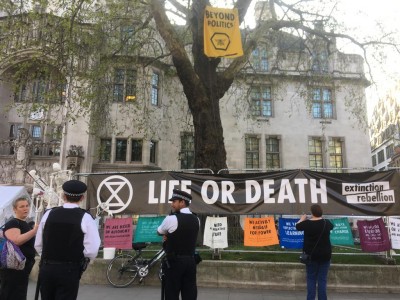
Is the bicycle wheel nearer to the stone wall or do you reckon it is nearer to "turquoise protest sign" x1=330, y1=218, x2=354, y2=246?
the stone wall

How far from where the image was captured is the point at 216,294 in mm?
8242

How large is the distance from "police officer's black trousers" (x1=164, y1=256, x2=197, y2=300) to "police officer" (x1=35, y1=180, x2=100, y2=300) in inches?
60.3

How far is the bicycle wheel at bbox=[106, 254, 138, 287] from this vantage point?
8.98 meters

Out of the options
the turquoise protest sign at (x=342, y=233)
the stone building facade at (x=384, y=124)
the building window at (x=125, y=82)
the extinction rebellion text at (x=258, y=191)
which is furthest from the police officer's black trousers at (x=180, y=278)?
the stone building facade at (x=384, y=124)

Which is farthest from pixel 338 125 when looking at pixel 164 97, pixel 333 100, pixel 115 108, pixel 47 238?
pixel 47 238

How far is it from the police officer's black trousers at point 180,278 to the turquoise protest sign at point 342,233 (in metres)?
4.77

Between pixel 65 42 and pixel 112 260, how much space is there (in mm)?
8740

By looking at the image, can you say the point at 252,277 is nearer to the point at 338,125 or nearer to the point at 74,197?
the point at 74,197

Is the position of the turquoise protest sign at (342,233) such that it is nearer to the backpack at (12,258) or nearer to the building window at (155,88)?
the backpack at (12,258)

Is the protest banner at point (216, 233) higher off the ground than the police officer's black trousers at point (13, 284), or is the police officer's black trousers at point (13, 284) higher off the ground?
the protest banner at point (216, 233)

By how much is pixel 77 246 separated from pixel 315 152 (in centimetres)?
2485

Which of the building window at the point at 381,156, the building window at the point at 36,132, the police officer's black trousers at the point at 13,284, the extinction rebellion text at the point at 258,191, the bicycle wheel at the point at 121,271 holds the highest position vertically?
the building window at the point at 381,156

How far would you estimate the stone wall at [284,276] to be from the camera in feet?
27.8

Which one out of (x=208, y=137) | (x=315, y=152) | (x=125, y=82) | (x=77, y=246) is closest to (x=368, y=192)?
(x=208, y=137)
